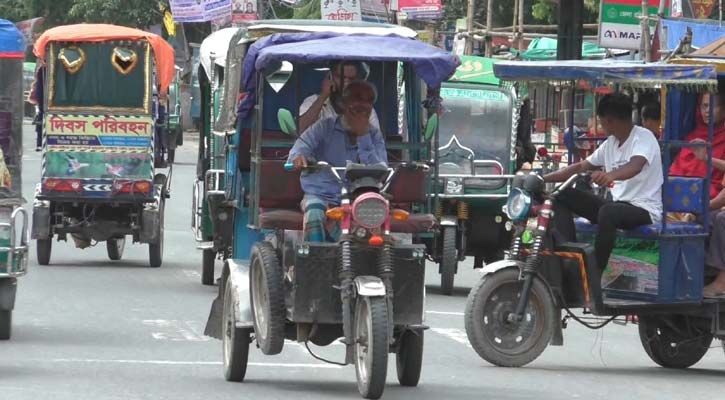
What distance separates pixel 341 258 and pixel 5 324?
4.10 meters

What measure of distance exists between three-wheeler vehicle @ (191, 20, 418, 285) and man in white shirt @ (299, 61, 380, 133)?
2965mm

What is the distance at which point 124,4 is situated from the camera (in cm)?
6384

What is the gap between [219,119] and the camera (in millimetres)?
15750

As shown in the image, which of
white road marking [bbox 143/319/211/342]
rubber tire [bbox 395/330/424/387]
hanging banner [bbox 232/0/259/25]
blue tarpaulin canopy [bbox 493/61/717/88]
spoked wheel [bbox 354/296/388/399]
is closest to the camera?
spoked wheel [bbox 354/296/388/399]

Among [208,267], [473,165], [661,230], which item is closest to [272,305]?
[661,230]

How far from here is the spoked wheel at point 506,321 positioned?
461 inches

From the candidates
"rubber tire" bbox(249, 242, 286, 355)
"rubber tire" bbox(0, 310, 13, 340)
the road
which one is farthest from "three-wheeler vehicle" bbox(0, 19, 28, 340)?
"rubber tire" bbox(249, 242, 286, 355)

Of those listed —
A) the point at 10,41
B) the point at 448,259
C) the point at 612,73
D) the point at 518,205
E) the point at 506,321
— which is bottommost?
the point at 448,259

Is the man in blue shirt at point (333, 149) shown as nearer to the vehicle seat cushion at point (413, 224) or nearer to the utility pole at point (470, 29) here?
the vehicle seat cushion at point (413, 224)

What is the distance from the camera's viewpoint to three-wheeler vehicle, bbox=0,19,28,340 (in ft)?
40.0

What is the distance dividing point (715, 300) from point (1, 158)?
5.15 m

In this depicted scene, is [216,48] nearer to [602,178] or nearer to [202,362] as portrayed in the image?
[202,362]

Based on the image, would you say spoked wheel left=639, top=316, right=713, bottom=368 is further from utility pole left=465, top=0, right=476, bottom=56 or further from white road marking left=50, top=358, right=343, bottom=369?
utility pole left=465, top=0, right=476, bottom=56

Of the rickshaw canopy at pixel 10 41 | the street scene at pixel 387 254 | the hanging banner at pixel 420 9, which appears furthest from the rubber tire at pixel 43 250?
the hanging banner at pixel 420 9
